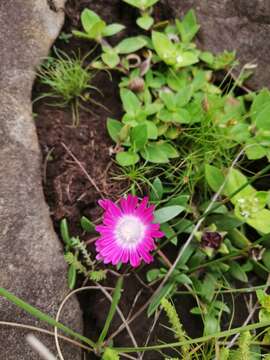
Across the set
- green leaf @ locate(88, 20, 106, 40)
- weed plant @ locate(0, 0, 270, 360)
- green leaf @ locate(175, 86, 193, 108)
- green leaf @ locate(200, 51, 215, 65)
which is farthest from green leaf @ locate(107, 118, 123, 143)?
green leaf @ locate(200, 51, 215, 65)

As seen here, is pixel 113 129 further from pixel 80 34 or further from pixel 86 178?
pixel 80 34

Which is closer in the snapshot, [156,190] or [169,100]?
[156,190]

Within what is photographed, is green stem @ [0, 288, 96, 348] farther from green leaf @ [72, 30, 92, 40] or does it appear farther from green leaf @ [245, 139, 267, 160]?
green leaf @ [72, 30, 92, 40]

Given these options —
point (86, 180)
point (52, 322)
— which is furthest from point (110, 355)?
point (86, 180)

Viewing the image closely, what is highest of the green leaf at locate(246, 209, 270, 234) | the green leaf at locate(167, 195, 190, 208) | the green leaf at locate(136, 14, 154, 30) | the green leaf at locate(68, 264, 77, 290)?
the green leaf at locate(136, 14, 154, 30)

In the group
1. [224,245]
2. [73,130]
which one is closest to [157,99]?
[73,130]
